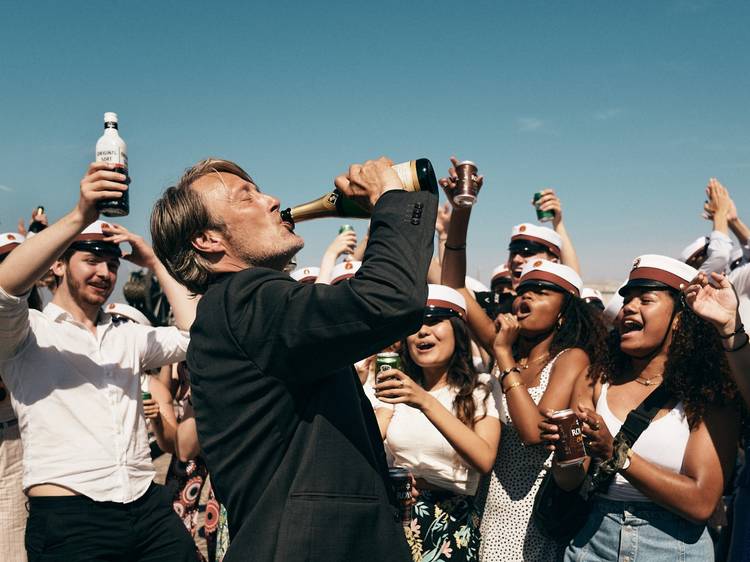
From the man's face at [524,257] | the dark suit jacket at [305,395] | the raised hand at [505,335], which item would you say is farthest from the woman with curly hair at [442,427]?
the man's face at [524,257]

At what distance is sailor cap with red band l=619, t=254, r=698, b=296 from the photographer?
3.36 meters

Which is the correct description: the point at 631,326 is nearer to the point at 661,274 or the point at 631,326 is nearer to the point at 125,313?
the point at 661,274

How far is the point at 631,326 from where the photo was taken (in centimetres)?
338

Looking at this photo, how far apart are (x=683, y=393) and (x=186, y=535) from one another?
261 cm

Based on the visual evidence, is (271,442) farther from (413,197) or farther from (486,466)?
(486,466)

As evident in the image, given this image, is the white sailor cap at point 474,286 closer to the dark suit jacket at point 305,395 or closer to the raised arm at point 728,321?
the raised arm at point 728,321

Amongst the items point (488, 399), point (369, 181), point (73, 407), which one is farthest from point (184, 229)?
point (488, 399)

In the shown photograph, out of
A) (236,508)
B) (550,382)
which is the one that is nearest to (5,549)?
(236,508)

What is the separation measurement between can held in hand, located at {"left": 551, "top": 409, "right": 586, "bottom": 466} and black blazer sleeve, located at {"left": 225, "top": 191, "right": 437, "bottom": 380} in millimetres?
1308

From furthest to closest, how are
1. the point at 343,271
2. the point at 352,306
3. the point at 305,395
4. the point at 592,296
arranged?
the point at 592,296 → the point at 343,271 → the point at 305,395 → the point at 352,306

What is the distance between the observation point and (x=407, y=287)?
1.67 meters

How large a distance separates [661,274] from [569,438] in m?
1.10

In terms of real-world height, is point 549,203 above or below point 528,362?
above

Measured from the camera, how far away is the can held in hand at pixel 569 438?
2797 mm
